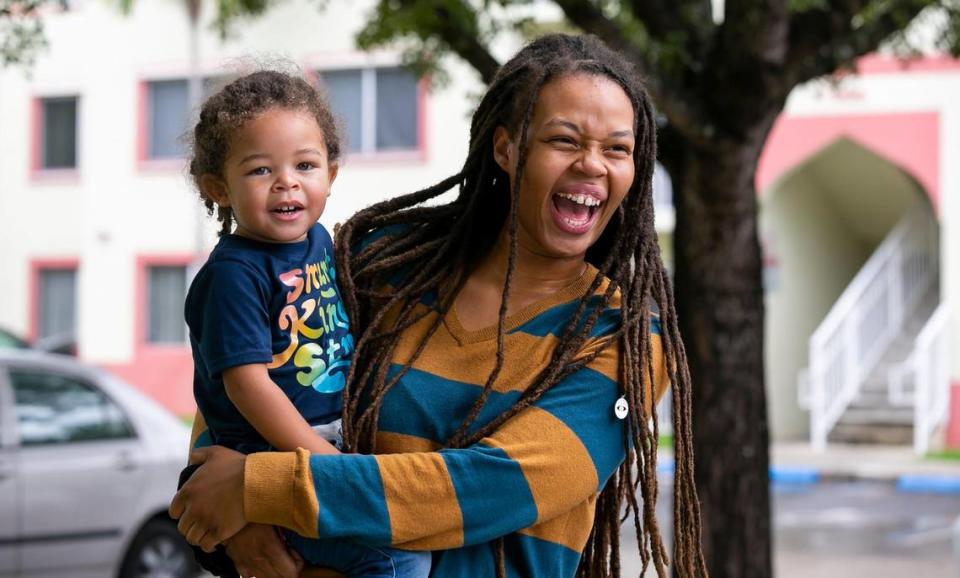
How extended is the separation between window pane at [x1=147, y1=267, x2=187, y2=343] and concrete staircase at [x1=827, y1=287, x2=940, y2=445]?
8665mm

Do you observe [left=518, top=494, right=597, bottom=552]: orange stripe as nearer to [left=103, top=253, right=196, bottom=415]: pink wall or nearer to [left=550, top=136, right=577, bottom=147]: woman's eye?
[left=550, top=136, right=577, bottom=147]: woman's eye

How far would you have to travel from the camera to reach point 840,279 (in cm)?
1908

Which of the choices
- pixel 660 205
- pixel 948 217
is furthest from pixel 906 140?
pixel 660 205

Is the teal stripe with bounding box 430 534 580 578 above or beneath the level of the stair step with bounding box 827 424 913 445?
above

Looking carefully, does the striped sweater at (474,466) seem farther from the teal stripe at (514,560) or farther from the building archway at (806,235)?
the building archway at (806,235)

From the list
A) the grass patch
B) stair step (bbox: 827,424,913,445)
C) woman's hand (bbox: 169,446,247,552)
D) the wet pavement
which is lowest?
the wet pavement

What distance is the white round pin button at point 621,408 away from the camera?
2301 millimetres

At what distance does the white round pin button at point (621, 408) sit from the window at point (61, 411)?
18.2 ft

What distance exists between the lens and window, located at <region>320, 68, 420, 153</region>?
18156 mm

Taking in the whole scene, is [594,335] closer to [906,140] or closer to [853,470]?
[853,470]

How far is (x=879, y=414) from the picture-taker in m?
16.2

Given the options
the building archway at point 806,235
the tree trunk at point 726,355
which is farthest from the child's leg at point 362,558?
the building archway at point 806,235

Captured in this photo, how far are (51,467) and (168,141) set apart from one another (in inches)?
501

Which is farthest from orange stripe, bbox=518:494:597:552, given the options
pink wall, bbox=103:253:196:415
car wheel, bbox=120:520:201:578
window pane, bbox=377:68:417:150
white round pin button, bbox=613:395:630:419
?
pink wall, bbox=103:253:196:415
